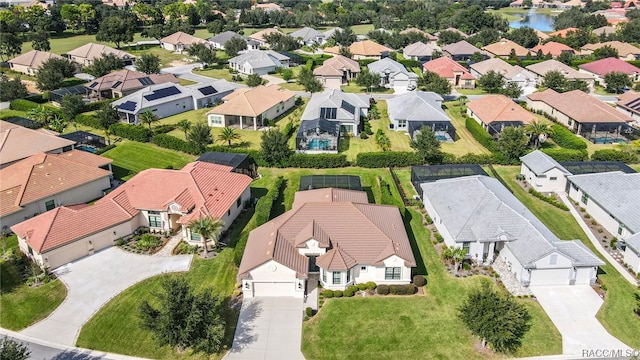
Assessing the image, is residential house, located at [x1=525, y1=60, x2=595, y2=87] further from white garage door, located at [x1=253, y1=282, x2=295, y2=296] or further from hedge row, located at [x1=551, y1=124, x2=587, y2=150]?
white garage door, located at [x1=253, y1=282, x2=295, y2=296]

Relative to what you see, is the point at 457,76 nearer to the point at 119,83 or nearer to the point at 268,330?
the point at 119,83

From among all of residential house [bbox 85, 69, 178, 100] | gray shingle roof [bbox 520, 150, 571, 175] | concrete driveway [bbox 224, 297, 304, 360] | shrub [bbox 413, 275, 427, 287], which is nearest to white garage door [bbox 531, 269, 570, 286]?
shrub [bbox 413, 275, 427, 287]

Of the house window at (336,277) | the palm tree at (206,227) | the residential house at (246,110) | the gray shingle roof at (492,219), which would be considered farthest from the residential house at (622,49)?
the palm tree at (206,227)

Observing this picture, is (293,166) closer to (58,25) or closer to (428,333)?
(428,333)

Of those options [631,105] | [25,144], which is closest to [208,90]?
[25,144]

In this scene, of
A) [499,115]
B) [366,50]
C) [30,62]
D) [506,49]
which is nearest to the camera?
[499,115]

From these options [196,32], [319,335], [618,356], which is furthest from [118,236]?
[196,32]

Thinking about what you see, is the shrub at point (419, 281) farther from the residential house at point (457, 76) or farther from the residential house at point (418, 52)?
the residential house at point (418, 52)
